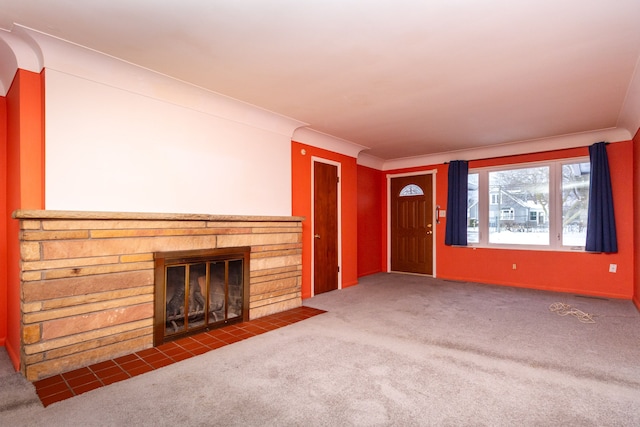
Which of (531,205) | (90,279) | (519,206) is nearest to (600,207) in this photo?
(531,205)

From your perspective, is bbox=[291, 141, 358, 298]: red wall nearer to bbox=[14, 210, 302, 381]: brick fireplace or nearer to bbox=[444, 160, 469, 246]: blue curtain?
bbox=[14, 210, 302, 381]: brick fireplace

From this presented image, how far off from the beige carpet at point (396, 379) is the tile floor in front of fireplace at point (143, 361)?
0.12 m

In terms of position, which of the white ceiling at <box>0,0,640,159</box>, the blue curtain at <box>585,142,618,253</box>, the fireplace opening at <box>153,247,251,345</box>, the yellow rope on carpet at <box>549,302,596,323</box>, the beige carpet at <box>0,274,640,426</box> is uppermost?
the white ceiling at <box>0,0,640,159</box>

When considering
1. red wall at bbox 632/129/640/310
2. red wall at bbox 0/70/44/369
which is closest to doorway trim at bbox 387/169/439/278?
red wall at bbox 632/129/640/310

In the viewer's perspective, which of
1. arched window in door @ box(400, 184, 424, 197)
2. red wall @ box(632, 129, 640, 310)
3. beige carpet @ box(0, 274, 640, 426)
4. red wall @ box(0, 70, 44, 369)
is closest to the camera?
beige carpet @ box(0, 274, 640, 426)

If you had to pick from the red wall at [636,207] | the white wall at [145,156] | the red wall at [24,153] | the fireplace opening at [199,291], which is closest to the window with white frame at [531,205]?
the red wall at [636,207]

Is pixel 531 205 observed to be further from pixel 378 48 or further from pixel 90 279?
pixel 90 279

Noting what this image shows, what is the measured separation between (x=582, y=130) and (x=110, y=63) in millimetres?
5772

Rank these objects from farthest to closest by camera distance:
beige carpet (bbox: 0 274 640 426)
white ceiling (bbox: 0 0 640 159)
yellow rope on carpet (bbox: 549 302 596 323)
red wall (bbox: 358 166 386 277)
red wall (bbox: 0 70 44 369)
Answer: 1. red wall (bbox: 358 166 386 277)
2. yellow rope on carpet (bbox: 549 302 596 323)
3. red wall (bbox: 0 70 44 369)
4. white ceiling (bbox: 0 0 640 159)
5. beige carpet (bbox: 0 274 640 426)

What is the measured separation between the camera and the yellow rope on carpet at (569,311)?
3674 mm

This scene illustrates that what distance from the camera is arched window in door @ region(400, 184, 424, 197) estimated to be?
6.62 meters

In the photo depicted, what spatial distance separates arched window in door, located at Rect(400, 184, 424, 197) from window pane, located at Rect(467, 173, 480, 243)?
0.90 metres

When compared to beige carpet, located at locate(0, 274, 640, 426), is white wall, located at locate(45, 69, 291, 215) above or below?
above

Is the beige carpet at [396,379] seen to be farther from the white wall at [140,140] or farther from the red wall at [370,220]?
the red wall at [370,220]
